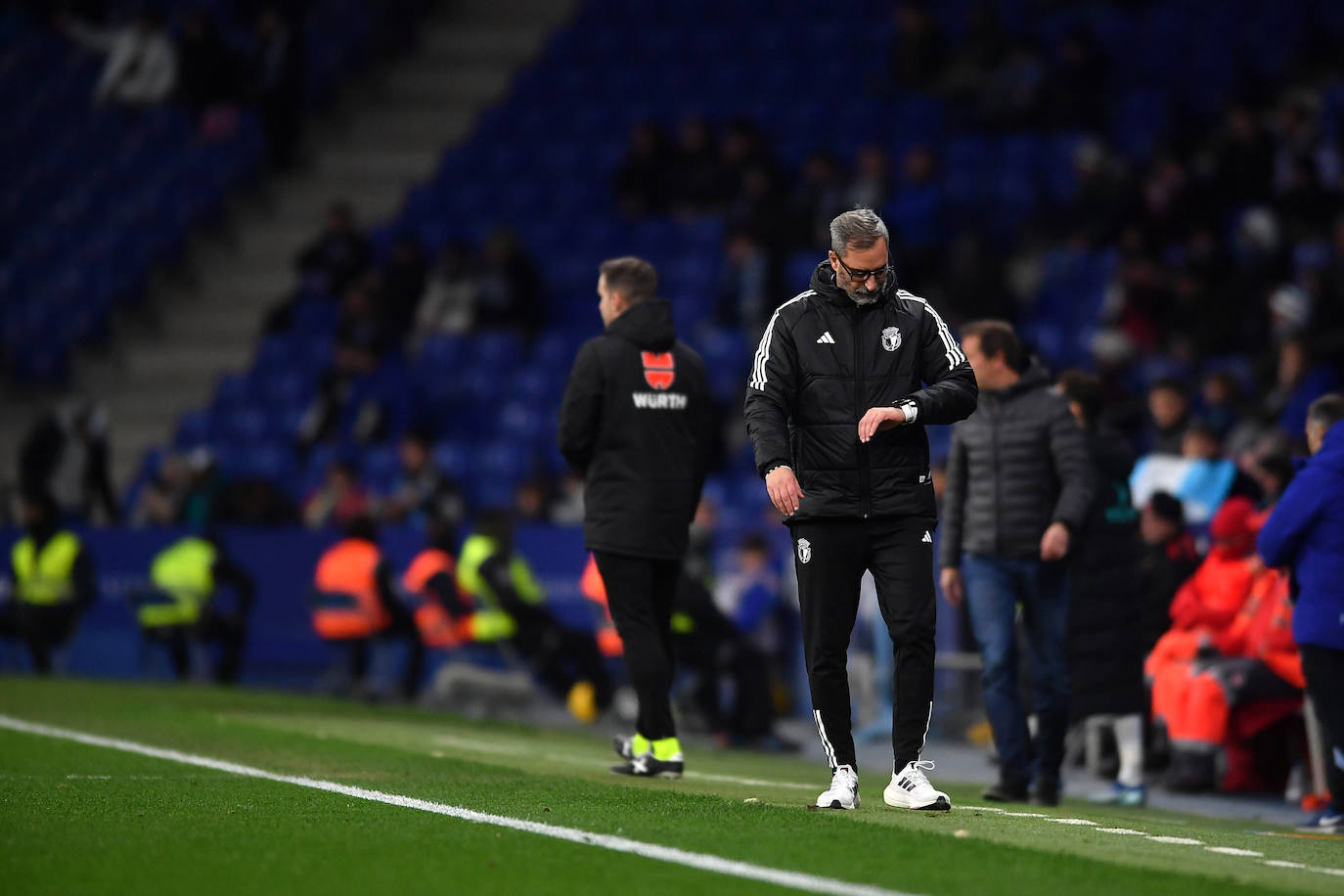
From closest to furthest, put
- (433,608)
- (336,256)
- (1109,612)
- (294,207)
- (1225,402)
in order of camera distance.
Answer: (1109,612)
(1225,402)
(433,608)
(336,256)
(294,207)

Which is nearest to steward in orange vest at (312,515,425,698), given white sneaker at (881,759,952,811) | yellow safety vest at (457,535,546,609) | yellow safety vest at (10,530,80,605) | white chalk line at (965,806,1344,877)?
yellow safety vest at (457,535,546,609)

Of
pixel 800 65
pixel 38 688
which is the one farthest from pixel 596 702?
pixel 800 65

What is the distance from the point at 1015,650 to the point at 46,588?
36.4ft

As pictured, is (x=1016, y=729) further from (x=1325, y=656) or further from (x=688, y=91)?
(x=688, y=91)

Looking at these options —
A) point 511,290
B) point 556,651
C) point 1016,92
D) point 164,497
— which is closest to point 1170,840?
point 556,651

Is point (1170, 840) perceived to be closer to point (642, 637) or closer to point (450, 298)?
point (642, 637)

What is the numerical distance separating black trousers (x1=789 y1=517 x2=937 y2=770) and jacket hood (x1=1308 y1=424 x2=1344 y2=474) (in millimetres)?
1955

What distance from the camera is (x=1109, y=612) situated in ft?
31.1

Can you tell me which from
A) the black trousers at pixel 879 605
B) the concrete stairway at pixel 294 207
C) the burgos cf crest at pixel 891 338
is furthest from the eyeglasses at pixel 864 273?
the concrete stairway at pixel 294 207

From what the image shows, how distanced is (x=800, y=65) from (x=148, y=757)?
597 inches

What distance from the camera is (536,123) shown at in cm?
2414

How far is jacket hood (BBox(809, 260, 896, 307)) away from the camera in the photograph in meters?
6.90

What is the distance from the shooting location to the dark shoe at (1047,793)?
28.5ft

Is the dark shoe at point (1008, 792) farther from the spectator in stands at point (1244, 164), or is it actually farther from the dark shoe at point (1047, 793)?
the spectator in stands at point (1244, 164)
